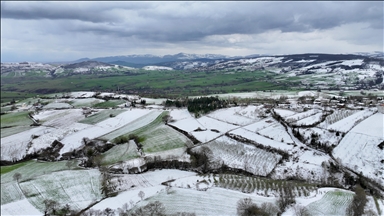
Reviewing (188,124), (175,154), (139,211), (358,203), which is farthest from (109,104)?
(358,203)

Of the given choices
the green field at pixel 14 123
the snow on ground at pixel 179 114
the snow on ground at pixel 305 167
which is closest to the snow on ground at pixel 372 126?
the snow on ground at pixel 305 167

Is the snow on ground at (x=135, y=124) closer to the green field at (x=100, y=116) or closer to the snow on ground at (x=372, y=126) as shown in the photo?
the green field at (x=100, y=116)

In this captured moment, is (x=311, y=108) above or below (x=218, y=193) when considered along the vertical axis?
above

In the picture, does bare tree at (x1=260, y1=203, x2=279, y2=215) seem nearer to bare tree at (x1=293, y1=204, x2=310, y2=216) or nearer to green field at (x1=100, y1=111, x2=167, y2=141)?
bare tree at (x1=293, y1=204, x2=310, y2=216)

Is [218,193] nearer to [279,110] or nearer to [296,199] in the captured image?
[296,199]

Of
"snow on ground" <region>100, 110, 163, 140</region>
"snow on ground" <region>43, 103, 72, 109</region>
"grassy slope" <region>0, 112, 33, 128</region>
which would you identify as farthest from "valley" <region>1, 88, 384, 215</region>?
"snow on ground" <region>43, 103, 72, 109</region>

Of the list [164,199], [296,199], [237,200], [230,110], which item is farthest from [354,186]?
[230,110]
